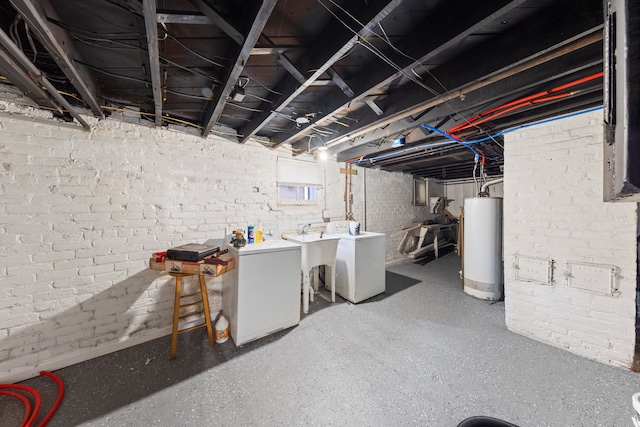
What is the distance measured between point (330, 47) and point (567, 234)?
2.55 metres

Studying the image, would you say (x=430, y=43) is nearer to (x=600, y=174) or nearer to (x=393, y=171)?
(x=600, y=174)

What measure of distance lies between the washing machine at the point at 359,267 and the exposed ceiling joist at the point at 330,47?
6.27ft

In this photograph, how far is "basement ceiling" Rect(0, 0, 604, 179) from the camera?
42.1 inches

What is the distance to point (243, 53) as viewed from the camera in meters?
1.22

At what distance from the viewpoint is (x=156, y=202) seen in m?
2.26

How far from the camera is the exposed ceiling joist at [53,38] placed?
89 cm

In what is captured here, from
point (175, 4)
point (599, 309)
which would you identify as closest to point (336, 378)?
point (599, 309)

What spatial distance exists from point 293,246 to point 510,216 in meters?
2.28

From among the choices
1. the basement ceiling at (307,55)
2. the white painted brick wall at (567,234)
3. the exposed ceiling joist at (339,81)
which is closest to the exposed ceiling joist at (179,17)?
the basement ceiling at (307,55)

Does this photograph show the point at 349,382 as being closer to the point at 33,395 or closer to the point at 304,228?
the point at 304,228

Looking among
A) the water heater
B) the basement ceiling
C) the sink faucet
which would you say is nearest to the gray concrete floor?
the water heater

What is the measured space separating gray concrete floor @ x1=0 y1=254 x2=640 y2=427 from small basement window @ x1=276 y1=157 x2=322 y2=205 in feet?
5.88

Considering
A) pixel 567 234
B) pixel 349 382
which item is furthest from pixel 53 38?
pixel 567 234

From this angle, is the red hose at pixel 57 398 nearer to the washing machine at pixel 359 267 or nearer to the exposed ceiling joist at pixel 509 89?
the washing machine at pixel 359 267
